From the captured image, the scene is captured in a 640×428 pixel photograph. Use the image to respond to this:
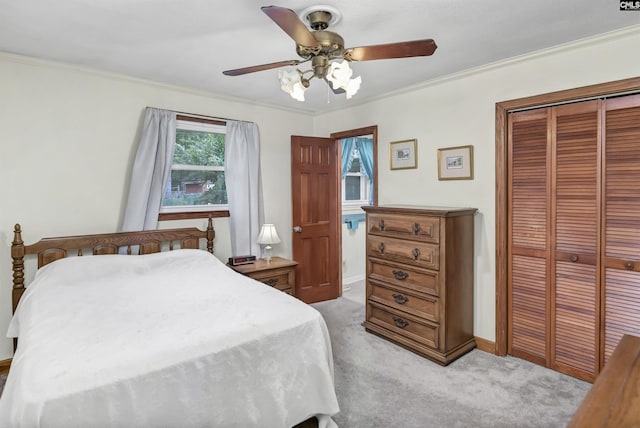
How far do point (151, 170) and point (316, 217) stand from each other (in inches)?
79.4

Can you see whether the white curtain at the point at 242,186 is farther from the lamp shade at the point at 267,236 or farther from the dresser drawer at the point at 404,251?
the dresser drawer at the point at 404,251

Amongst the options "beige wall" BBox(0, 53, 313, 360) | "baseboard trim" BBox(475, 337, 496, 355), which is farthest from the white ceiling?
"baseboard trim" BBox(475, 337, 496, 355)

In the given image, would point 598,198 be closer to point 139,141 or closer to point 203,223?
point 203,223

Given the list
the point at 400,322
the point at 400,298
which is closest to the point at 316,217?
the point at 400,298

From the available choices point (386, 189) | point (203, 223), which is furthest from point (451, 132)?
point (203, 223)

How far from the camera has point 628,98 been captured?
229 centimetres

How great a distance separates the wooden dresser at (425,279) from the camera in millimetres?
2807

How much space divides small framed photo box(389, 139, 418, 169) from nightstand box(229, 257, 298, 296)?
5.24 ft

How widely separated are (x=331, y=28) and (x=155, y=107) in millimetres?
2077

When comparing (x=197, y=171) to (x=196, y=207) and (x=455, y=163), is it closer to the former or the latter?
(x=196, y=207)

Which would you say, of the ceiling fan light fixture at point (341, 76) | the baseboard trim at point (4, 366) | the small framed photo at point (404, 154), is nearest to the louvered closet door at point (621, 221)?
the small framed photo at point (404, 154)

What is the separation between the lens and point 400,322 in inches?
123

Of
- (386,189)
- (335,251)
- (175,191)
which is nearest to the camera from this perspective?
(175,191)

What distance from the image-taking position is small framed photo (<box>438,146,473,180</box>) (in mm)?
3084
